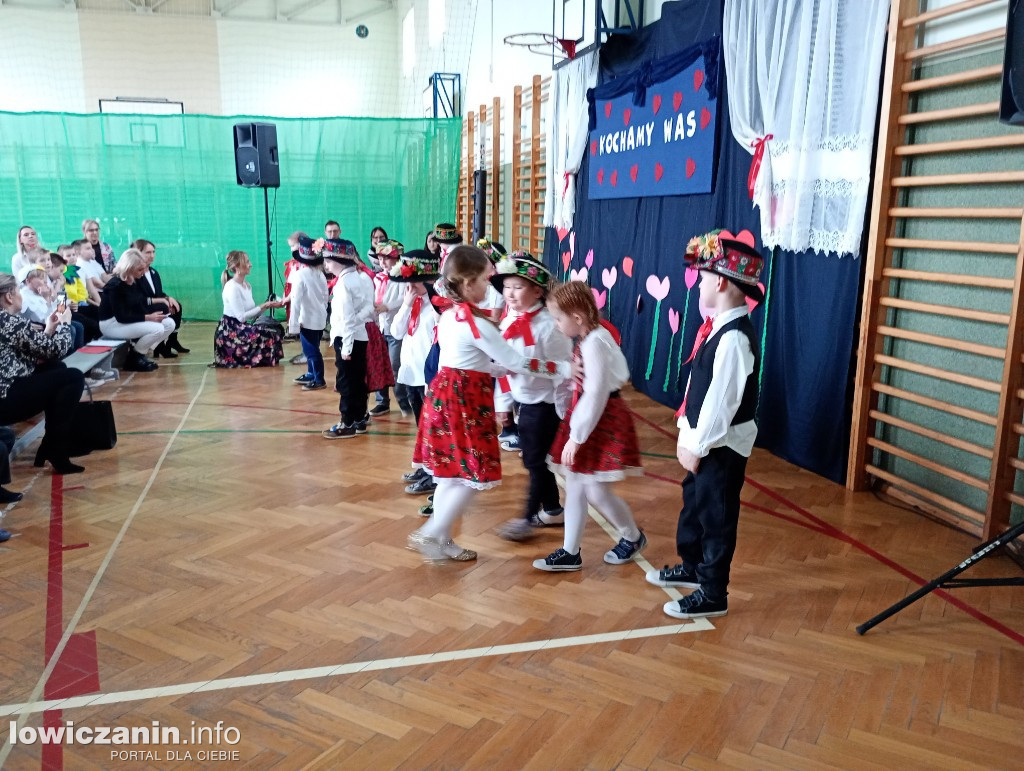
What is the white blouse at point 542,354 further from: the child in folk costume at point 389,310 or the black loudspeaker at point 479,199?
the black loudspeaker at point 479,199

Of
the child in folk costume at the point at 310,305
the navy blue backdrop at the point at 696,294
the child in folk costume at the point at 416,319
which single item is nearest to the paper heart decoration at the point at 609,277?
the navy blue backdrop at the point at 696,294

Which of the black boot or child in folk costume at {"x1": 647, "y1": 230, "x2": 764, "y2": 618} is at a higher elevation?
child in folk costume at {"x1": 647, "y1": 230, "x2": 764, "y2": 618}

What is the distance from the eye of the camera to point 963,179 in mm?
3607

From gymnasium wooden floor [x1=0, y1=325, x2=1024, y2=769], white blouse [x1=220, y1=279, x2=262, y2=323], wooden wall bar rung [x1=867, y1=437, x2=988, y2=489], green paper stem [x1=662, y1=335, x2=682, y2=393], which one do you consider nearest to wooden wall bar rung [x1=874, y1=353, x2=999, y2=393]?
wooden wall bar rung [x1=867, y1=437, x2=988, y2=489]

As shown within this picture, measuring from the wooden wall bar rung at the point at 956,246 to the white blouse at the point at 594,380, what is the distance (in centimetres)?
173

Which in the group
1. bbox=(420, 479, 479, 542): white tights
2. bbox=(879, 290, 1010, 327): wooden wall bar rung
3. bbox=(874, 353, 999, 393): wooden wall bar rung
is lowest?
bbox=(420, 479, 479, 542): white tights

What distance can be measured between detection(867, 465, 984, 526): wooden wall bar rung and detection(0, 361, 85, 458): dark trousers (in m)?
4.29

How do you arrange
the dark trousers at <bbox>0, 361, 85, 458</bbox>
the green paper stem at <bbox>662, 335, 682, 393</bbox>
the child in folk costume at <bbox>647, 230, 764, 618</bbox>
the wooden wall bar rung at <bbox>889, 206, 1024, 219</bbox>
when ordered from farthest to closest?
the green paper stem at <bbox>662, 335, 682, 393</bbox>
the dark trousers at <bbox>0, 361, 85, 458</bbox>
the wooden wall bar rung at <bbox>889, 206, 1024, 219</bbox>
the child in folk costume at <bbox>647, 230, 764, 618</bbox>

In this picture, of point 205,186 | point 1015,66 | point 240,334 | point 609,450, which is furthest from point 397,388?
point 205,186

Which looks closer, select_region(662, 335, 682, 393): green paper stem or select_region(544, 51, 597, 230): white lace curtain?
select_region(662, 335, 682, 393): green paper stem

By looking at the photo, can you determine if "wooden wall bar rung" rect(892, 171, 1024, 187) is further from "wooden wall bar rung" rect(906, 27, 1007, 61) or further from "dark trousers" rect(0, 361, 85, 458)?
"dark trousers" rect(0, 361, 85, 458)

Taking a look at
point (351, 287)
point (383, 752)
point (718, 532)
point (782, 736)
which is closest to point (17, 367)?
point (351, 287)

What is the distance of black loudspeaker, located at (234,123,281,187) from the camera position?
9711 millimetres

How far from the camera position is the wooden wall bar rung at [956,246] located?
342 centimetres
